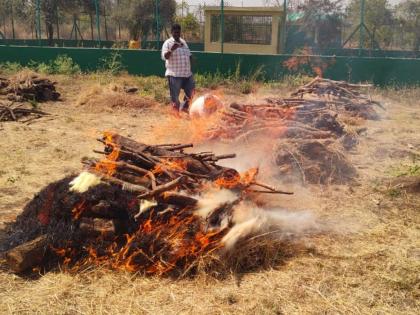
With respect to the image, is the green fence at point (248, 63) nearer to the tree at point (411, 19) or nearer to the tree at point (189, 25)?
the tree at point (411, 19)

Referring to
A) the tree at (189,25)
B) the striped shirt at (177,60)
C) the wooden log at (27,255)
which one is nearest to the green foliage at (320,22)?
the tree at (189,25)

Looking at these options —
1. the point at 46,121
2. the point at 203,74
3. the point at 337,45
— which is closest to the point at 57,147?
the point at 46,121

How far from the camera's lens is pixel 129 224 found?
4051mm

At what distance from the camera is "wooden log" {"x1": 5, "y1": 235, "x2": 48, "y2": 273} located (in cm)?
369

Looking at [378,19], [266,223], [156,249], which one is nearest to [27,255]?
[156,249]

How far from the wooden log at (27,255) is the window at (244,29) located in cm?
2283

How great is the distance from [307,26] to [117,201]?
22330mm

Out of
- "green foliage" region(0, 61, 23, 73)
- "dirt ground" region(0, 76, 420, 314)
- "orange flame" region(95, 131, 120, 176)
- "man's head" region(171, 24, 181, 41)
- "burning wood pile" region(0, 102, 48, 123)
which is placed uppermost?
"man's head" region(171, 24, 181, 41)

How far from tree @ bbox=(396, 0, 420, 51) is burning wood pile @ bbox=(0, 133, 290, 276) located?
67.1ft

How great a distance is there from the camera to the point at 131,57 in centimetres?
1589

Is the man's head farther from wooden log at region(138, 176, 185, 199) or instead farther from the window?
the window

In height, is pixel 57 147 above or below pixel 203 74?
below

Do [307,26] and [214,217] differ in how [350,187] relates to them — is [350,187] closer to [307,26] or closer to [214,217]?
[214,217]

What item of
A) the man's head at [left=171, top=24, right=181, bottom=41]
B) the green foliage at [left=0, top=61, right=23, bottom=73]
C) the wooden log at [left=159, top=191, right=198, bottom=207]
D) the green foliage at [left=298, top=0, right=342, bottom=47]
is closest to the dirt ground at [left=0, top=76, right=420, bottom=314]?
the wooden log at [left=159, top=191, right=198, bottom=207]
